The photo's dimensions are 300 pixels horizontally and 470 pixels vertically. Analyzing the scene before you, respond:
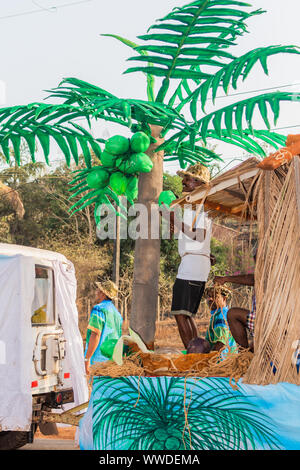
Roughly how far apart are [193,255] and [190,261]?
0.18ft

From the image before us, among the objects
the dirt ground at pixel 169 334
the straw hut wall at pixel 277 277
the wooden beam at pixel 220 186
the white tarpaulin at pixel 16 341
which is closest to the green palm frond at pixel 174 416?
the straw hut wall at pixel 277 277

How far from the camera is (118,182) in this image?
484cm

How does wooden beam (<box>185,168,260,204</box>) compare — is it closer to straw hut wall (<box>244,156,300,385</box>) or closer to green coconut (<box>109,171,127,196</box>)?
straw hut wall (<box>244,156,300,385</box>)

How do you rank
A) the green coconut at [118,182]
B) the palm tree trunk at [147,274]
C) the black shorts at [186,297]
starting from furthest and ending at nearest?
the green coconut at [118,182], the palm tree trunk at [147,274], the black shorts at [186,297]

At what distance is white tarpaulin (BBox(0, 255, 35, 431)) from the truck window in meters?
0.71

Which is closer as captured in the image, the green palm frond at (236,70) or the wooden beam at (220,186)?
the wooden beam at (220,186)

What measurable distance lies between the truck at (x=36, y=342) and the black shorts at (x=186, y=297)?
4.70ft

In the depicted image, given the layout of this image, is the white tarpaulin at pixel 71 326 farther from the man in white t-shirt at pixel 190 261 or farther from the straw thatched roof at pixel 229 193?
the straw thatched roof at pixel 229 193

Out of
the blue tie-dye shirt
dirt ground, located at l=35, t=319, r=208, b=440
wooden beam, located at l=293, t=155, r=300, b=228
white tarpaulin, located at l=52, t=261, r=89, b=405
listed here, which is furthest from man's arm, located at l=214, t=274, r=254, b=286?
dirt ground, located at l=35, t=319, r=208, b=440

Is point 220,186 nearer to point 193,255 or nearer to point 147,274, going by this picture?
point 193,255

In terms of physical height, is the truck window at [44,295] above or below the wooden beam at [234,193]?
below

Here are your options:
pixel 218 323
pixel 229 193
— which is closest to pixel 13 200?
pixel 218 323

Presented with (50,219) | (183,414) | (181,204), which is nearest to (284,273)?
(183,414)

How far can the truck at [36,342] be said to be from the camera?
4465mm
